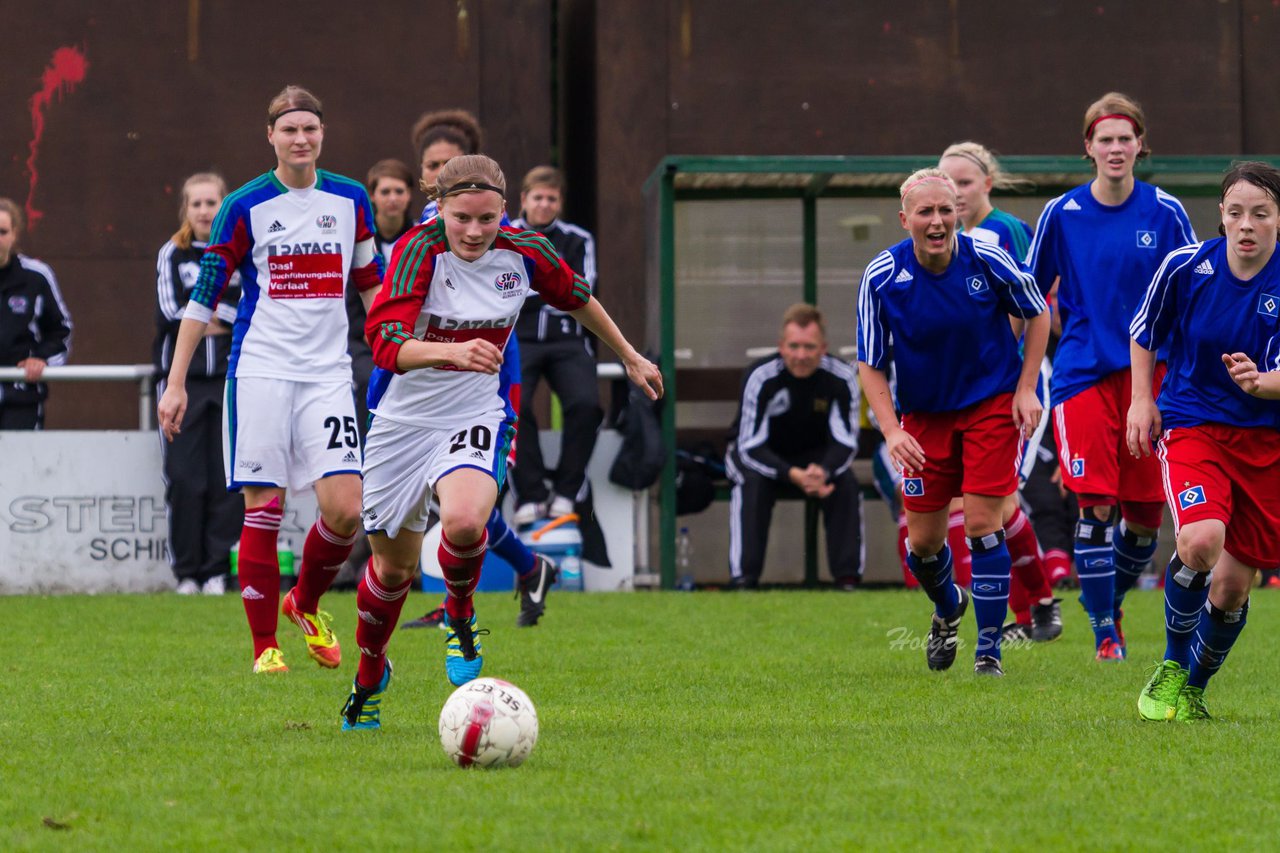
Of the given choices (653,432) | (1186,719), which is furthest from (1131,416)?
(653,432)

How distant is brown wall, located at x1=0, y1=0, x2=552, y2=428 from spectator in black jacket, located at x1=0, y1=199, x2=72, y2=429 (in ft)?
7.36

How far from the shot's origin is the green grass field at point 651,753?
4.36 m

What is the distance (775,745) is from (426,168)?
4237 mm

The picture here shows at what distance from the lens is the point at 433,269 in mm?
6359

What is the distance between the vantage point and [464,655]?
7.33 m

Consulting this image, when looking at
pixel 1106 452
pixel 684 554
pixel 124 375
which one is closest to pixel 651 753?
pixel 1106 452

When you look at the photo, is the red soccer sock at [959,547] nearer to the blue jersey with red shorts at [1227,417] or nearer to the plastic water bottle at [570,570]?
the blue jersey with red shorts at [1227,417]

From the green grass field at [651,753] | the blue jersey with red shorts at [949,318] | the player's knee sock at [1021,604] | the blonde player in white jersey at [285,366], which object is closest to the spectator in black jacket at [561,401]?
the green grass field at [651,753]

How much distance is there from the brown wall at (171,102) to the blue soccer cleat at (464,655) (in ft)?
28.0

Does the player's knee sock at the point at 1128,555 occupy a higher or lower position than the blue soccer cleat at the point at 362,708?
higher

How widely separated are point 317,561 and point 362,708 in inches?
77.7

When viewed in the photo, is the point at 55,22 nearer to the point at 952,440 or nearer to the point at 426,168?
the point at 426,168

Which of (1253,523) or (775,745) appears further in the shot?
(1253,523)

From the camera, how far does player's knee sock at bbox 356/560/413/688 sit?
609 centimetres
